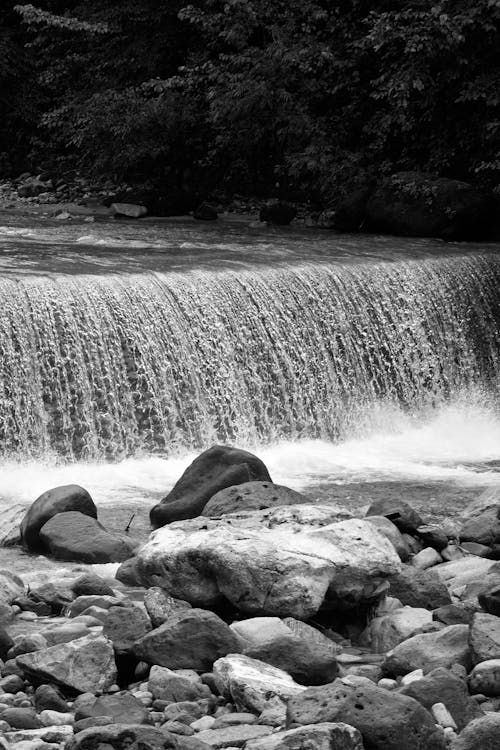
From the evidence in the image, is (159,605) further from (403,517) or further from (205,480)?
(205,480)

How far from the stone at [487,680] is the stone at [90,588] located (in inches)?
76.9

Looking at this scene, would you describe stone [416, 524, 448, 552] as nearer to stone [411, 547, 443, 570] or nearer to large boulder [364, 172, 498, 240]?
stone [411, 547, 443, 570]

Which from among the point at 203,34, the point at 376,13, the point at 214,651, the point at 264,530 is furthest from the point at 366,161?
the point at 214,651

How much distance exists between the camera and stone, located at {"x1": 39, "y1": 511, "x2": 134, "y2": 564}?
23.1 ft

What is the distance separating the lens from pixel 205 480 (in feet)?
26.8

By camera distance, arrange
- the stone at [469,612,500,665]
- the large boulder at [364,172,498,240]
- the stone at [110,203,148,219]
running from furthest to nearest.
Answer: the stone at [110,203,148,219]
the large boulder at [364,172,498,240]
the stone at [469,612,500,665]

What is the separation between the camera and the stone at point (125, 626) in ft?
16.9

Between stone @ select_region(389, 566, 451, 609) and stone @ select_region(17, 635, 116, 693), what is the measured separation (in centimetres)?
164

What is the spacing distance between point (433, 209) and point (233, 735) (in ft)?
39.0

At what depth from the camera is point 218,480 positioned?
26.6ft

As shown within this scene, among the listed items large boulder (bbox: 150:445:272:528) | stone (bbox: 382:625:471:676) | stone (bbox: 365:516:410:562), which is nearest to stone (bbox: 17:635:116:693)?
stone (bbox: 382:625:471:676)

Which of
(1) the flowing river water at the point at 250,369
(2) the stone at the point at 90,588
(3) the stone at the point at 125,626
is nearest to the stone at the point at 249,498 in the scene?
(1) the flowing river water at the point at 250,369

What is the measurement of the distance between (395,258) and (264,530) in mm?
7632

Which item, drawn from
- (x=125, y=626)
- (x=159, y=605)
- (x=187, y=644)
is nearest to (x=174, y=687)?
(x=187, y=644)
